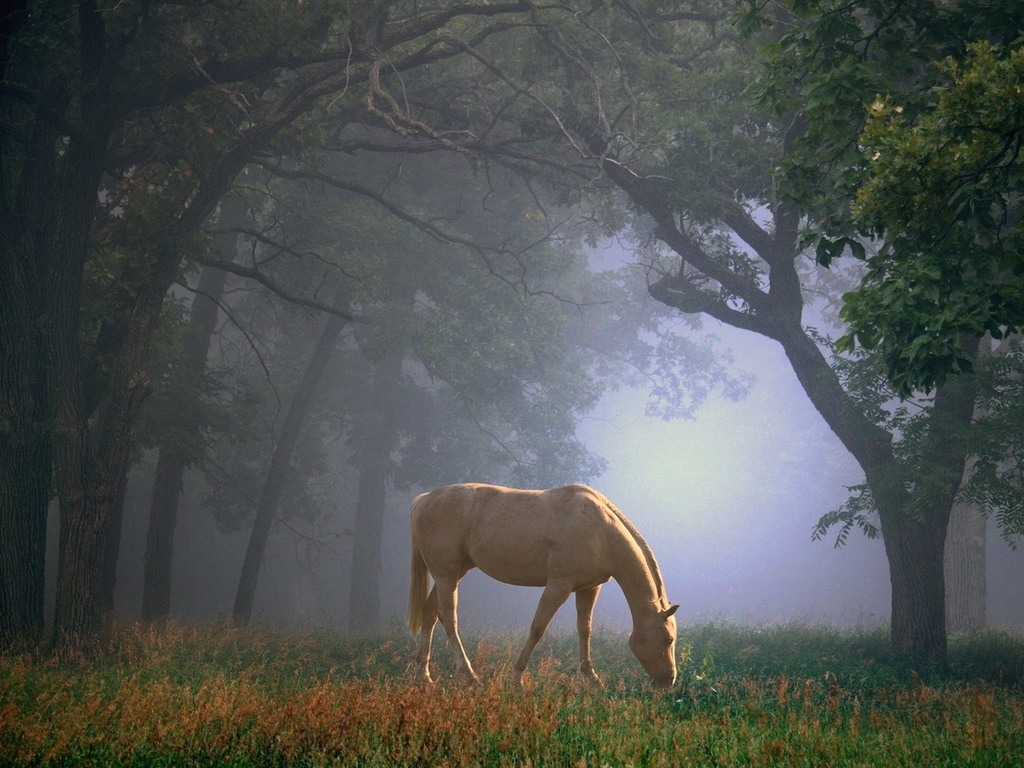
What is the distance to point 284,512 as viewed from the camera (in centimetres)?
2536

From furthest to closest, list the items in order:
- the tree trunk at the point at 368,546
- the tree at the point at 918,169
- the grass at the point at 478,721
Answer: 1. the tree trunk at the point at 368,546
2. the tree at the point at 918,169
3. the grass at the point at 478,721

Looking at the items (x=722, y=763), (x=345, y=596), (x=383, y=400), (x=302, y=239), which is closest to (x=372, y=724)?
(x=722, y=763)

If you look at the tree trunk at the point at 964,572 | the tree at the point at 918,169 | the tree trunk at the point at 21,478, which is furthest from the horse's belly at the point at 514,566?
the tree trunk at the point at 964,572

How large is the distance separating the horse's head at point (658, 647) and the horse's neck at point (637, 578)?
175 mm

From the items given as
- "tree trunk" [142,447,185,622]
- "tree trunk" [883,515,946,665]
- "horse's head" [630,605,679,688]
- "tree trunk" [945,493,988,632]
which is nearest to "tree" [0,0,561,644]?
"tree trunk" [142,447,185,622]

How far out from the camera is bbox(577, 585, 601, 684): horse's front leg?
9.27 m

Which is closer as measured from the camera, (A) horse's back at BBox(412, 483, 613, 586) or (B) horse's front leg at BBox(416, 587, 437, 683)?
(A) horse's back at BBox(412, 483, 613, 586)

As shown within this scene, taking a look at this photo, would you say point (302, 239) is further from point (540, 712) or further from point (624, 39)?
point (540, 712)

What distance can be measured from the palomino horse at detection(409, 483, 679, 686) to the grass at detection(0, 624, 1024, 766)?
54 centimetres

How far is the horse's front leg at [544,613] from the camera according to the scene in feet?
29.4

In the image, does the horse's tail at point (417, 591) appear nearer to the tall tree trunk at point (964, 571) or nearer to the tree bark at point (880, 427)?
the tree bark at point (880, 427)

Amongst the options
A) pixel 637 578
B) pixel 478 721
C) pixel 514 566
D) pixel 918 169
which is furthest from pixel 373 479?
pixel 918 169

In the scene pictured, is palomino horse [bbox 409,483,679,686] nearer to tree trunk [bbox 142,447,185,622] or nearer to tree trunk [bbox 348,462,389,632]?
tree trunk [bbox 142,447,185,622]

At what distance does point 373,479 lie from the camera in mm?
27672
